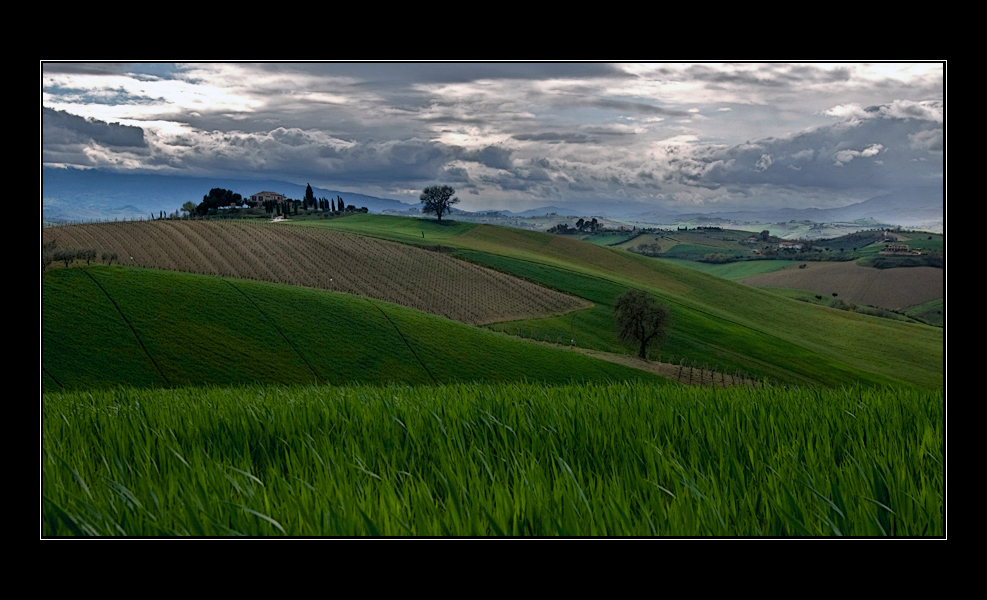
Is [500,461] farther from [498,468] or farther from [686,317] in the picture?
[686,317]

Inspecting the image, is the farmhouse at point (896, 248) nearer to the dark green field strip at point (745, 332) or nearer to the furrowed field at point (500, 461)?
the dark green field strip at point (745, 332)

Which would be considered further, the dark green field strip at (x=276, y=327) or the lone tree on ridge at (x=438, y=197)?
the lone tree on ridge at (x=438, y=197)

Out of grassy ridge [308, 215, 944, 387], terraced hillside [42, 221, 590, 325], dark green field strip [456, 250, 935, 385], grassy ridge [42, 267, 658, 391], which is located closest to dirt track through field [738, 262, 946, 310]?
grassy ridge [308, 215, 944, 387]

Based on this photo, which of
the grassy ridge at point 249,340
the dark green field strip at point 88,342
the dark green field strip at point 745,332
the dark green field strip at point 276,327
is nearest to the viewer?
the dark green field strip at point 88,342

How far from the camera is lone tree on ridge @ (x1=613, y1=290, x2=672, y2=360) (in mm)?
55969

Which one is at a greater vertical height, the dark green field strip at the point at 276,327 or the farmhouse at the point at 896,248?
the farmhouse at the point at 896,248

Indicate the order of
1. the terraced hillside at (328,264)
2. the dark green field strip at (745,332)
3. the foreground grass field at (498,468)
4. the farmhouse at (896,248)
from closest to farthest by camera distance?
the foreground grass field at (498,468) < the dark green field strip at (745,332) < the terraced hillside at (328,264) < the farmhouse at (896,248)

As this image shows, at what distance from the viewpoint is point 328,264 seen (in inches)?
3110

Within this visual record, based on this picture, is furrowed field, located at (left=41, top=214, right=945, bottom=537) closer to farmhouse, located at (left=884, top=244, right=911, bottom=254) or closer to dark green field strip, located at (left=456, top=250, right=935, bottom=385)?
dark green field strip, located at (left=456, top=250, right=935, bottom=385)

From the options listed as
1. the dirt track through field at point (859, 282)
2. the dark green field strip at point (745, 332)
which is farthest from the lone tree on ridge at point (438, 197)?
the dirt track through field at point (859, 282)

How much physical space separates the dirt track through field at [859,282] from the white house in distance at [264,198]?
88.7 meters

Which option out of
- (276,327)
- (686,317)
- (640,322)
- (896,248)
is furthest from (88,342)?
(896,248)

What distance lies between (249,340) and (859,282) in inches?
3694

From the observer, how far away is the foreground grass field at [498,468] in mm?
3070
